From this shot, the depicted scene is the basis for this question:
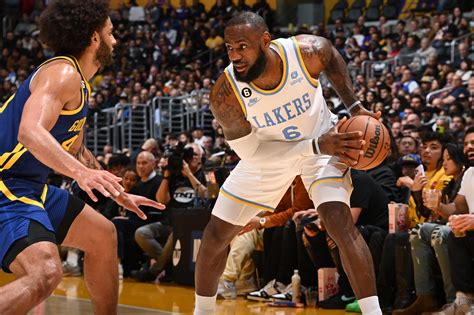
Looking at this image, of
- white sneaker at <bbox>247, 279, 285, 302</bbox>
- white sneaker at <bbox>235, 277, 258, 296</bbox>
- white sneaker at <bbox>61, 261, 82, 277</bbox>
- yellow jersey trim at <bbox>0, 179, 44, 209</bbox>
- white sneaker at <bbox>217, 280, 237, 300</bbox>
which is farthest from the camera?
white sneaker at <bbox>61, 261, 82, 277</bbox>

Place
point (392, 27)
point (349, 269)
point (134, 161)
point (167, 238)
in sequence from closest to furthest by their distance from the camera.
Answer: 1. point (349, 269)
2. point (167, 238)
3. point (134, 161)
4. point (392, 27)

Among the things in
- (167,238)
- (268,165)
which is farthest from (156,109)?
(268,165)

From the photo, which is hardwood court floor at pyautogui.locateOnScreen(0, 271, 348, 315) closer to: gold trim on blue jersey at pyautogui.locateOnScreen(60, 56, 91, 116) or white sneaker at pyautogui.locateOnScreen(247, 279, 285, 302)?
white sneaker at pyautogui.locateOnScreen(247, 279, 285, 302)

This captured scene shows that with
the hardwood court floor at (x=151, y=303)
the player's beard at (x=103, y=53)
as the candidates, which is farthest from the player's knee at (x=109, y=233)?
the hardwood court floor at (x=151, y=303)

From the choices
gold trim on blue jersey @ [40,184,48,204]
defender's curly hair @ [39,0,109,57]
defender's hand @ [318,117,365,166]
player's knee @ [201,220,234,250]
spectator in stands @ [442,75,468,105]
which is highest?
defender's curly hair @ [39,0,109,57]

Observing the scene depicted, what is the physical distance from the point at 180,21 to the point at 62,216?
19.7 m

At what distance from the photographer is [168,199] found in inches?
390

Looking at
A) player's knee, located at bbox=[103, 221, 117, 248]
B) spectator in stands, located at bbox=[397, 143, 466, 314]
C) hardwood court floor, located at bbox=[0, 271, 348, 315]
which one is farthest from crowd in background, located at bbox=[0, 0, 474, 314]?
player's knee, located at bbox=[103, 221, 117, 248]

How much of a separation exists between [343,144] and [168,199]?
5.17m

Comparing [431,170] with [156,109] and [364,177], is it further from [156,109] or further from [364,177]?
[156,109]

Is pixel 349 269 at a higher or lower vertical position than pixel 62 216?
lower

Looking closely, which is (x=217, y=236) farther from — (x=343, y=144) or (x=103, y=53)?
(x=103, y=53)

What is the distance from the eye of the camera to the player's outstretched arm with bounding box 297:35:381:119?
5.52 meters

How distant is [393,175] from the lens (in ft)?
27.1
